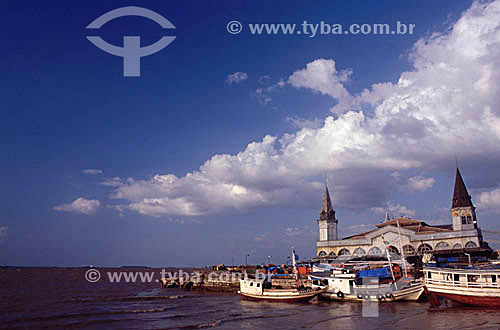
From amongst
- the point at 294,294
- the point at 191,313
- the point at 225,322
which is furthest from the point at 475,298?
the point at 191,313

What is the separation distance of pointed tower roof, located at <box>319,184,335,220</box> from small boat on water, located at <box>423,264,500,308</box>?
5091 centimetres

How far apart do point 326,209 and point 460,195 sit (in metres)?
27.9

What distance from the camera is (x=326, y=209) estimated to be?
90875 mm

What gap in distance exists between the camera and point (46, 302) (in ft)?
166

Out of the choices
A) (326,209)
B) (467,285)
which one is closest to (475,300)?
(467,285)

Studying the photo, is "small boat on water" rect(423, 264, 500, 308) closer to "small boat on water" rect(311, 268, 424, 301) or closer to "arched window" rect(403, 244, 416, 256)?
"small boat on water" rect(311, 268, 424, 301)

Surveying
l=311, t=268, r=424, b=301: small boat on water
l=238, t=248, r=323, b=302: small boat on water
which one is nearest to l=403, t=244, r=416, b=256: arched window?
l=311, t=268, r=424, b=301: small boat on water

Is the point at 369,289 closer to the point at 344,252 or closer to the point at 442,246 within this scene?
the point at 442,246

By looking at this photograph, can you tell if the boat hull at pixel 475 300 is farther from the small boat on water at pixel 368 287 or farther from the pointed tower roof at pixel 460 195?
the pointed tower roof at pixel 460 195

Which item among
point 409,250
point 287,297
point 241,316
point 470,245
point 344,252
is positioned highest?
point 470,245

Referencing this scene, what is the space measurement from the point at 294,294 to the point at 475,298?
57.6 ft

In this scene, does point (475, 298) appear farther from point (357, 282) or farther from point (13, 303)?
point (13, 303)

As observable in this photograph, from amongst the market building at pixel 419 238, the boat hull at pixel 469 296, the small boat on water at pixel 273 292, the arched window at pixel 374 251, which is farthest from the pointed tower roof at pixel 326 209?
the boat hull at pixel 469 296

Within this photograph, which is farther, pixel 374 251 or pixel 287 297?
pixel 374 251
